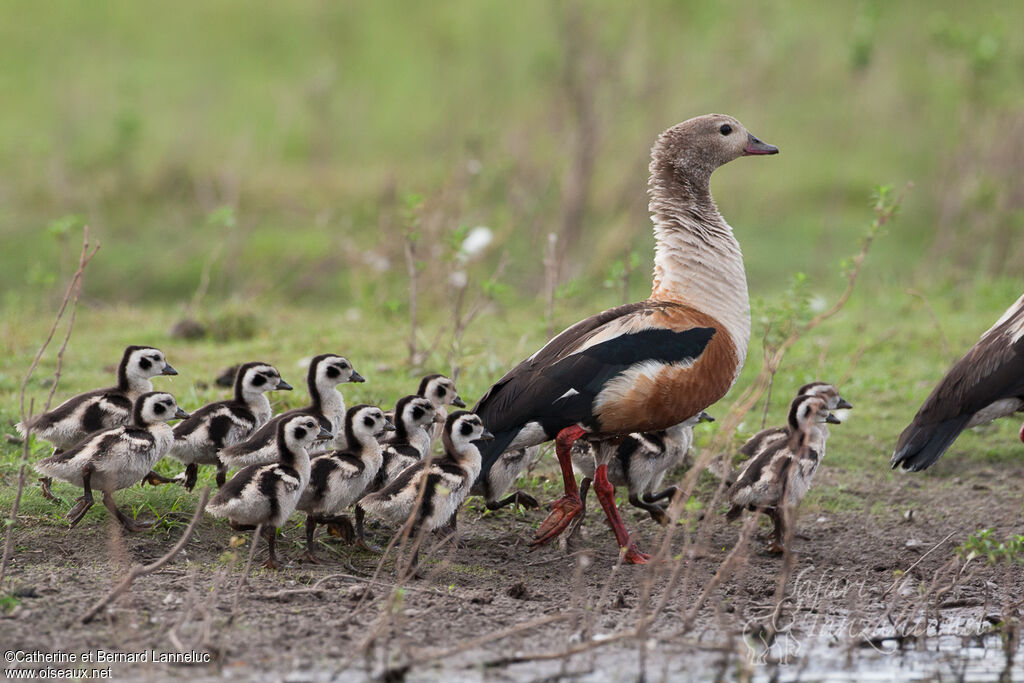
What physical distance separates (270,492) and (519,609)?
4.36 feet

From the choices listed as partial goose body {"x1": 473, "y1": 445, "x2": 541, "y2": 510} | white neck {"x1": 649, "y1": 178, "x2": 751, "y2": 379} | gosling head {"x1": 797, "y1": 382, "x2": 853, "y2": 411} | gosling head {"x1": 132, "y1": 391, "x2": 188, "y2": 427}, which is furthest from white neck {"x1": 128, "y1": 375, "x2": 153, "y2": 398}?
gosling head {"x1": 797, "y1": 382, "x2": 853, "y2": 411}

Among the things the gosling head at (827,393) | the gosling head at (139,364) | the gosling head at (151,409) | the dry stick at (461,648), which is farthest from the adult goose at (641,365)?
the gosling head at (139,364)

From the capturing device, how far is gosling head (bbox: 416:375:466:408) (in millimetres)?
7648

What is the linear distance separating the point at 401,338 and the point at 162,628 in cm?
552

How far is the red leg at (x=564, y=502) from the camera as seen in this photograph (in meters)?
7.04

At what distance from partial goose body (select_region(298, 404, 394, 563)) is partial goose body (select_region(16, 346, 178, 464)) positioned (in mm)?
1336

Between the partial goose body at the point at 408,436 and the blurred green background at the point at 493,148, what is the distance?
1.89 m

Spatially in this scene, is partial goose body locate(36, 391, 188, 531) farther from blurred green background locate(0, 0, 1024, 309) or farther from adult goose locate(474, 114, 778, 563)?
blurred green background locate(0, 0, 1024, 309)

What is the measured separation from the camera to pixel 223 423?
7254mm

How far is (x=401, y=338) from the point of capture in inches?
428

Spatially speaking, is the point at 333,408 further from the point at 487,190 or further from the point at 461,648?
the point at 487,190

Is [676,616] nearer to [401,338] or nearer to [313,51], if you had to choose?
[401,338]

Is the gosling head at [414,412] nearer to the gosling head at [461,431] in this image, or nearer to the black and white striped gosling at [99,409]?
the gosling head at [461,431]

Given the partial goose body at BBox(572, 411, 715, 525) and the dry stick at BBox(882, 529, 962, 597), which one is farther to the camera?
the partial goose body at BBox(572, 411, 715, 525)
